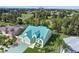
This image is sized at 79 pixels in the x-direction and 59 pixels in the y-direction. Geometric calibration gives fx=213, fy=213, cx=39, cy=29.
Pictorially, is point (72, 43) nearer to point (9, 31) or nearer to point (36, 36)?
point (36, 36)

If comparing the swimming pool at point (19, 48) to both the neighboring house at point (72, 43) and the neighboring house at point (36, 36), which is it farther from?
the neighboring house at point (72, 43)

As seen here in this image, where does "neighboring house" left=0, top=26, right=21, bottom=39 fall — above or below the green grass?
above

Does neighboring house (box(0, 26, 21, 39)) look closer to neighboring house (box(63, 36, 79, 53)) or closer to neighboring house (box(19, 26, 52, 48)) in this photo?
neighboring house (box(19, 26, 52, 48))

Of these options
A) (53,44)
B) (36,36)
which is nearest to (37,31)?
(36,36)

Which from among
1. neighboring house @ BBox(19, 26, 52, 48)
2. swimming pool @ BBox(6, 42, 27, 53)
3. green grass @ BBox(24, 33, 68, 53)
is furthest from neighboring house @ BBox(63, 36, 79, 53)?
swimming pool @ BBox(6, 42, 27, 53)

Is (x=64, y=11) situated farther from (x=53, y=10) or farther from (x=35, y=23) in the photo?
(x=35, y=23)

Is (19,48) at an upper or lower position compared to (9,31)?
lower

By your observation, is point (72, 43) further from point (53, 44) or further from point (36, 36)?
point (36, 36)

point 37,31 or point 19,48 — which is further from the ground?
point 37,31

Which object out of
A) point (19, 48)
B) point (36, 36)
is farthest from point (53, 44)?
point (19, 48)
